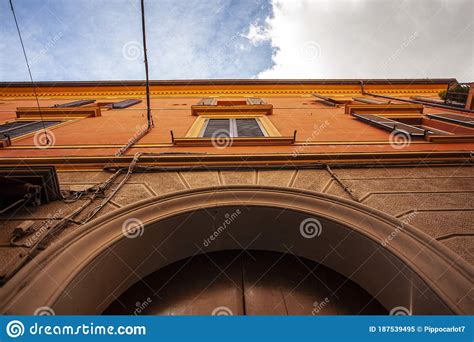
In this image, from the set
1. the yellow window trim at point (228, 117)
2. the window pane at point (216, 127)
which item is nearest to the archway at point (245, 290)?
the yellow window trim at point (228, 117)

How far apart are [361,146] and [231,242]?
135 inches

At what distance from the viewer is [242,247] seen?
2846 millimetres

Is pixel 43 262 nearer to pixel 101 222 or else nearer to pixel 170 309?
pixel 101 222

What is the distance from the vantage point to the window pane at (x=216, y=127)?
5637mm

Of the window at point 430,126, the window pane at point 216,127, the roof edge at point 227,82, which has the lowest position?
the window at point 430,126

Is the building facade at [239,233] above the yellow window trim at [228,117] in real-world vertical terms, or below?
below

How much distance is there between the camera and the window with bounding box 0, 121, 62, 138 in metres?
5.46

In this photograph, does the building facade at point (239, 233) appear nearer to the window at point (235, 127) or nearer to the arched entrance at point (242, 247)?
the arched entrance at point (242, 247)

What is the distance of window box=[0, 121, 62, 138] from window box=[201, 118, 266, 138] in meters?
4.79

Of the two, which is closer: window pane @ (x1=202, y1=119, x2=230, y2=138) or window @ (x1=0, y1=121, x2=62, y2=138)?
window @ (x1=0, y1=121, x2=62, y2=138)

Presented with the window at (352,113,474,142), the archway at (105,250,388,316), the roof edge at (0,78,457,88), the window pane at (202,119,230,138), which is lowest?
the archway at (105,250,388,316)

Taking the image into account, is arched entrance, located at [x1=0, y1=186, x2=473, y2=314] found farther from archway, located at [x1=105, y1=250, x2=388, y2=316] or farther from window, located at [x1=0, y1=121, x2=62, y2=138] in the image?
window, located at [x1=0, y1=121, x2=62, y2=138]

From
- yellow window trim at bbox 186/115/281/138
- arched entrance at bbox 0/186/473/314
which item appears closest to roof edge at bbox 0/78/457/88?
yellow window trim at bbox 186/115/281/138

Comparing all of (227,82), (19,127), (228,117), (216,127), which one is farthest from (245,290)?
(227,82)
